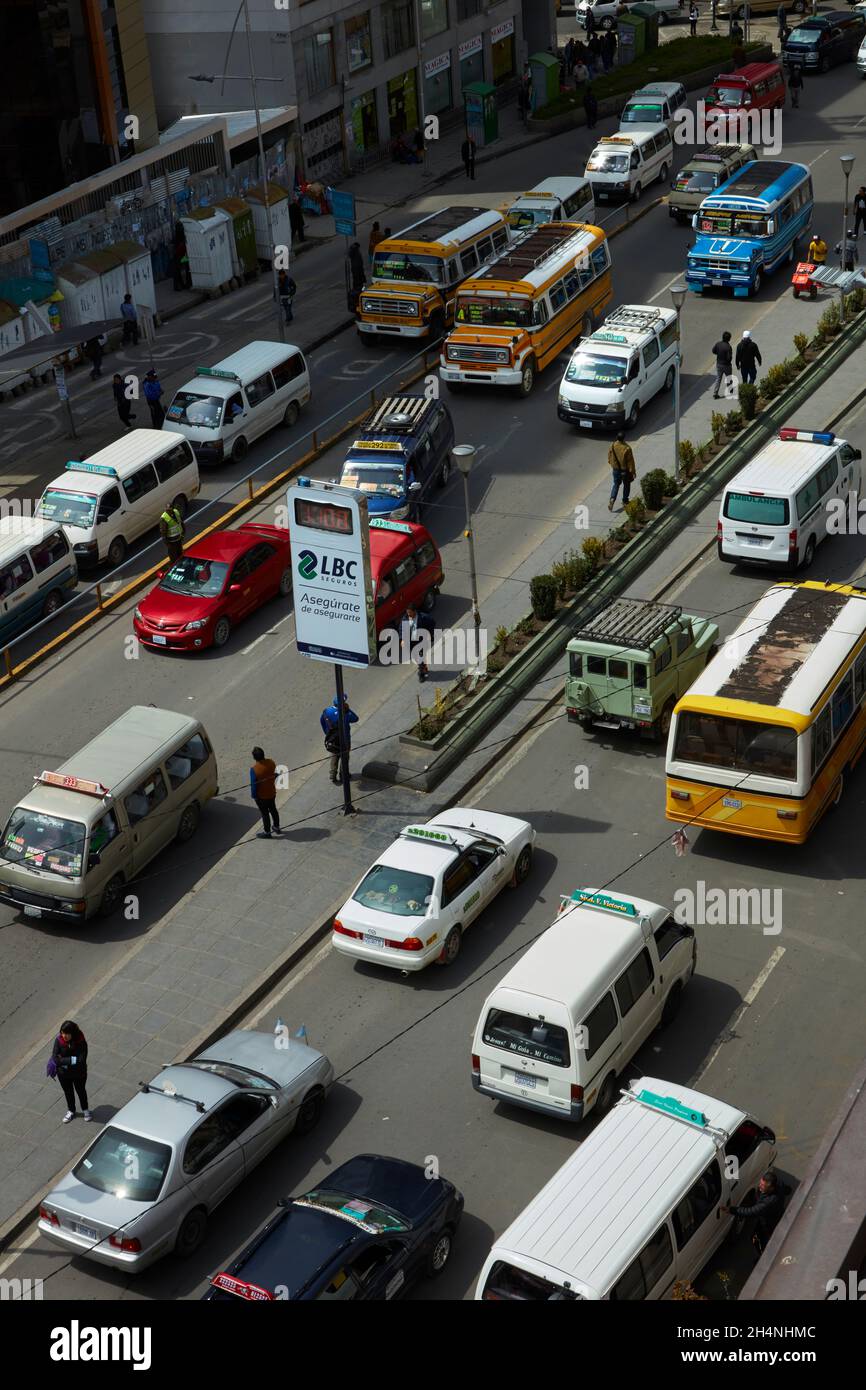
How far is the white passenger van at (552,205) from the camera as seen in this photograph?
46719 mm

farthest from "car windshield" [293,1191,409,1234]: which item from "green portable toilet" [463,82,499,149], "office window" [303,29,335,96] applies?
"green portable toilet" [463,82,499,149]

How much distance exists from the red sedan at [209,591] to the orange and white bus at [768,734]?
10016mm

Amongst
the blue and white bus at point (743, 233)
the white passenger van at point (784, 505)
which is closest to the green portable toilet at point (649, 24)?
the blue and white bus at point (743, 233)

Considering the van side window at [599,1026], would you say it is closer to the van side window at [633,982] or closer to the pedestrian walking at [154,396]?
the van side window at [633,982]

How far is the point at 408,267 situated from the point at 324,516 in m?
20.5

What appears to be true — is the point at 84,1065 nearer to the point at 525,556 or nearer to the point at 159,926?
the point at 159,926

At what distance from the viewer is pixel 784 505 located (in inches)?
1207

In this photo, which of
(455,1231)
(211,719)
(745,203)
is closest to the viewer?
(455,1231)

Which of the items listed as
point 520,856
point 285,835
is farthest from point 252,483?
point 520,856

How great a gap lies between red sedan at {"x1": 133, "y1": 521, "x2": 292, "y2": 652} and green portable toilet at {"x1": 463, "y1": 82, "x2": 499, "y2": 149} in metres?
32.3

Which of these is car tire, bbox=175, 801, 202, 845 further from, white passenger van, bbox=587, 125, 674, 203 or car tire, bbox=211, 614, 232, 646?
white passenger van, bbox=587, 125, 674, 203

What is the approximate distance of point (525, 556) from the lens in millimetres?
33406

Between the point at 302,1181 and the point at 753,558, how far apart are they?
15751 mm

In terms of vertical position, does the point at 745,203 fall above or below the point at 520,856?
above
